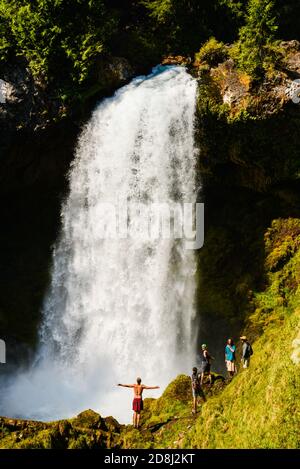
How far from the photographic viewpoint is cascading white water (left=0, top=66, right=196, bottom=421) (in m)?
20.1

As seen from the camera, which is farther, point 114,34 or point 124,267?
point 114,34

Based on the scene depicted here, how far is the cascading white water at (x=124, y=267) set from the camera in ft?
65.8

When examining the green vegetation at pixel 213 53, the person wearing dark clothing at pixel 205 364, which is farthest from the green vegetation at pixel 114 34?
the person wearing dark clothing at pixel 205 364

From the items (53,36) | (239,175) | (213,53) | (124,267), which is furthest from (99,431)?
(213,53)

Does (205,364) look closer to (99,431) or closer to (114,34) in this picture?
(99,431)

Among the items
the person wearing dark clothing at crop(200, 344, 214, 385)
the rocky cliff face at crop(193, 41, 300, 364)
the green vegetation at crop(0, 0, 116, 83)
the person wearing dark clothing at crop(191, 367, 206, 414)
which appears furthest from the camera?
the green vegetation at crop(0, 0, 116, 83)

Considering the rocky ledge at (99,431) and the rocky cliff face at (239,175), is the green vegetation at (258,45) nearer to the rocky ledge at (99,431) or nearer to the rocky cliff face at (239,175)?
the rocky cliff face at (239,175)

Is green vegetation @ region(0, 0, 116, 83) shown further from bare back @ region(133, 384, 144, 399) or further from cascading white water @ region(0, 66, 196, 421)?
bare back @ region(133, 384, 144, 399)

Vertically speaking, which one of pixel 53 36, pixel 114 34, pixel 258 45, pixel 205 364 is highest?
pixel 114 34

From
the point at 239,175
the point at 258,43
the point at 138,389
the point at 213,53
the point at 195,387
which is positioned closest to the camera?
the point at 138,389

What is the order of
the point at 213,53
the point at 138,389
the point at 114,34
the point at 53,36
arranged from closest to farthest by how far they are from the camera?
the point at 138,389 < the point at 53,36 < the point at 213,53 < the point at 114,34

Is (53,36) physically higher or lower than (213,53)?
lower

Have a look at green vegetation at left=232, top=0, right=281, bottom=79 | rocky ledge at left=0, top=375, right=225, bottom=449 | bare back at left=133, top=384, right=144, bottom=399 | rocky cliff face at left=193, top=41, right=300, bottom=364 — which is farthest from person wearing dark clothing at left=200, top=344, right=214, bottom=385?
green vegetation at left=232, top=0, right=281, bottom=79

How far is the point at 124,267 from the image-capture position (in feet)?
67.9
